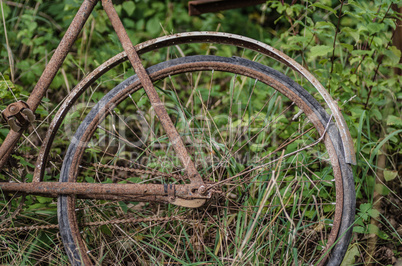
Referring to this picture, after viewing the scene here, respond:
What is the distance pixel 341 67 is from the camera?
257cm

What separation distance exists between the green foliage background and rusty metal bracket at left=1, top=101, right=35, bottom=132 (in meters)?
0.42

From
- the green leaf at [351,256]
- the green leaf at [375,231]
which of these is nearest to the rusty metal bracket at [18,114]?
the green leaf at [351,256]

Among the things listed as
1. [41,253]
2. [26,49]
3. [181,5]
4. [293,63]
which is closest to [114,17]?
[293,63]

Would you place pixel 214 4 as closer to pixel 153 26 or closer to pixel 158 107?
pixel 158 107

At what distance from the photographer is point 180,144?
1898mm

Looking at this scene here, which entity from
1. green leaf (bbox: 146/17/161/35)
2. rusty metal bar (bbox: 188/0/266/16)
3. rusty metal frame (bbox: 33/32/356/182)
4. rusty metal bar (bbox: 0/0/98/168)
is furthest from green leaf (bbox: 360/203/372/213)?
green leaf (bbox: 146/17/161/35)

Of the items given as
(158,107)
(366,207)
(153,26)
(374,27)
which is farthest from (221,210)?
(153,26)

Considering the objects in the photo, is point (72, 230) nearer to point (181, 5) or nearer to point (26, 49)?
point (26, 49)

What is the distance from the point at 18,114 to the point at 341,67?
1976 millimetres

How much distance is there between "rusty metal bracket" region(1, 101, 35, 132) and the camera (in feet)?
6.32

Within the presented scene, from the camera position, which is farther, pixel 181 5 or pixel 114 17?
pixel 181 5

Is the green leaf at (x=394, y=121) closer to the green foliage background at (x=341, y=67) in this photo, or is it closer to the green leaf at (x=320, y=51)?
the green foliage background at (x=341, y=67)

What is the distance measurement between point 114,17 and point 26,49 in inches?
89.2

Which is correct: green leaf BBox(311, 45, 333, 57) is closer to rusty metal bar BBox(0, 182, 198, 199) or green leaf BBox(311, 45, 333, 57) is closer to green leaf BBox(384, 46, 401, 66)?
green leaf BBox(384, 46, 401, 66)
